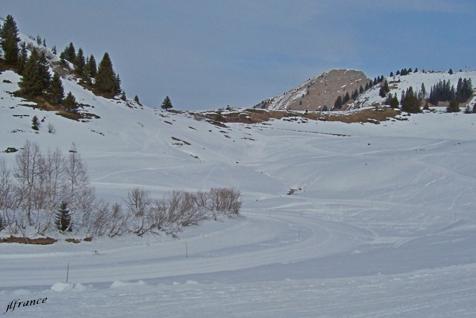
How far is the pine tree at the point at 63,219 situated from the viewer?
19344mm

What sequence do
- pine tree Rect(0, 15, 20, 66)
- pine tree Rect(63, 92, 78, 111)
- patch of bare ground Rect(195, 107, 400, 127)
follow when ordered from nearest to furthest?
pine tree Rect(63, 92, 78, 111) → pine tree Rect(0, 15, 20, 66) → patch of bare ground Rect(195, 107, 400, 127)

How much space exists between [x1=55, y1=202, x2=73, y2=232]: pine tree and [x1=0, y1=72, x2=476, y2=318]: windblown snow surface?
57.1 inches

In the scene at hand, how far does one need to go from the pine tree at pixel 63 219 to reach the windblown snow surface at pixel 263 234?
4.76ft

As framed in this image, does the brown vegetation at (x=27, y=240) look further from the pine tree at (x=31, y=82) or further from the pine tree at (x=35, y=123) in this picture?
the pine tree at (x=31, y=82)

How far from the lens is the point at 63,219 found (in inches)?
761

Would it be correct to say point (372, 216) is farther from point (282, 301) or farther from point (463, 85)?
point (463, 85)

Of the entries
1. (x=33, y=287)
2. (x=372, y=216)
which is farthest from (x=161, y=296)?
(x=372, y=216)

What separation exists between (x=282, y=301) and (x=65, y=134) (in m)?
40.2

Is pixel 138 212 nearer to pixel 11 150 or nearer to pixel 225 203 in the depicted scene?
pixel 225 203

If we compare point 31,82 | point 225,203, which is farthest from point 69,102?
point 225,203

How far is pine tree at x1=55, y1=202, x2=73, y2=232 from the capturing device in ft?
63.5

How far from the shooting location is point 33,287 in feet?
36.9

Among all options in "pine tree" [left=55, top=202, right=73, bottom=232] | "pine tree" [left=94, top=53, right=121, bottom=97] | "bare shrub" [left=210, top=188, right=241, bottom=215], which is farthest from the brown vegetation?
"pine tree" [left=94, top=53, right=121, bottom=97]

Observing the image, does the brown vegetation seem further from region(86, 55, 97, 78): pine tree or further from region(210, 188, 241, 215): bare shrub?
region(86, 55, 97, 78): pine tree
